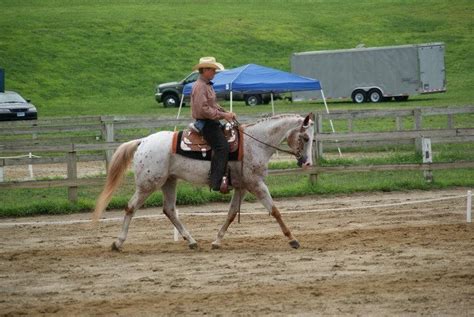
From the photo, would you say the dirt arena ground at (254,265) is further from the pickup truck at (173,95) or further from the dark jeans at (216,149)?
the pickup truck at (173,95)

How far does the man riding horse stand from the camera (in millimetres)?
14203

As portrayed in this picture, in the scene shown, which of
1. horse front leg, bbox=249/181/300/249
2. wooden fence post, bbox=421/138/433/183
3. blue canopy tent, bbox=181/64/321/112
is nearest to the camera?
horse front leg, bbox=249/181/300/249

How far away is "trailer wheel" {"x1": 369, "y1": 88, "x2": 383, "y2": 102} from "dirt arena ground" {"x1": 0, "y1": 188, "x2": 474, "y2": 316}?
29.1 meters

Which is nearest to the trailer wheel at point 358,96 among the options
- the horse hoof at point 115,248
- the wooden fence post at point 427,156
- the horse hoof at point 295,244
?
the wooden fence post at point 427,156

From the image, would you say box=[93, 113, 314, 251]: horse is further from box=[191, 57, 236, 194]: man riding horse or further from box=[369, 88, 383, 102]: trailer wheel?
box=[369, 88, 383, 102]: trailer wheel

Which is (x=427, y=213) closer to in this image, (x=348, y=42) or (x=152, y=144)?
(x=152, y=144)

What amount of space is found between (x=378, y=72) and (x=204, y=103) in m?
34.2

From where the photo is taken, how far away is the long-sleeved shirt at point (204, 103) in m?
14.2

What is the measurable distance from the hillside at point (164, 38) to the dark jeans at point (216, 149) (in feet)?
102

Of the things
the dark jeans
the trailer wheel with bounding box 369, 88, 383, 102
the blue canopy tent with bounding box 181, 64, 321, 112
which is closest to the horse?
the dark jeans

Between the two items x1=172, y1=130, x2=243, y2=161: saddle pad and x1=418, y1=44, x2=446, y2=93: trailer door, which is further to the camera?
x1=418, y1=44, x2=446, y2=93: trailer door

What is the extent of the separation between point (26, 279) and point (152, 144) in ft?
10.3

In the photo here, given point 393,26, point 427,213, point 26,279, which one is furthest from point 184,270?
point 393,26

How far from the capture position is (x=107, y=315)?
1002 cm
